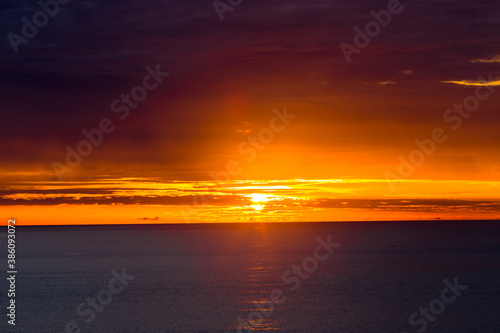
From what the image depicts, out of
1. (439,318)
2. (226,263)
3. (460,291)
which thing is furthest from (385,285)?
(226,263)

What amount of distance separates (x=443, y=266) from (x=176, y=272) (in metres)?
38.5

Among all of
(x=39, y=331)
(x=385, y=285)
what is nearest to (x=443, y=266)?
(x=385, y=285)

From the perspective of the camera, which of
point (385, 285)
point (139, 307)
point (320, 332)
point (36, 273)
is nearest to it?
point (320, 332)

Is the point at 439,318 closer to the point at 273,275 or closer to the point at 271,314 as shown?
the point at 271,314

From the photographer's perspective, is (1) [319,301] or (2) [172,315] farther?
(1) [319,301]

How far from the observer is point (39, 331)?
4128 cm

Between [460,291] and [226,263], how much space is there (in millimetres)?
40510

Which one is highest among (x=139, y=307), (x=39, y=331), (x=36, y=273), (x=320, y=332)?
(x=36, y=273)

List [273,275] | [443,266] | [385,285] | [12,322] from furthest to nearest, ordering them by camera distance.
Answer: [443,266]
[273,275]
[385,285]
[12,322]

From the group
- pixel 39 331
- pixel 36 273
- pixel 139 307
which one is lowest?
pixel 39 331

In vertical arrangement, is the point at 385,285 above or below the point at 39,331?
above

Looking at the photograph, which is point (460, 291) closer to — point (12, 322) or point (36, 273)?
point (12, 322)

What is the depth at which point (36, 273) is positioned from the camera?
78.4 meters

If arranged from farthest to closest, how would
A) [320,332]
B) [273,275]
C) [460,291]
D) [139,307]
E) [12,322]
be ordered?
[273,275] < [460,291] < [139,307] < [12,322] < [320,332]
